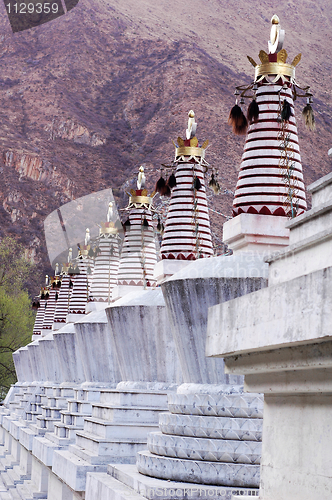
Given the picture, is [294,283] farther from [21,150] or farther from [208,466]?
[21,150]

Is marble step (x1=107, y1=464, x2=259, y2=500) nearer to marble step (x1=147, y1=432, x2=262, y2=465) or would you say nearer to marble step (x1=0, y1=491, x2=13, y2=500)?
marble step (x1=147, y1=432, x2=262, y2=465)

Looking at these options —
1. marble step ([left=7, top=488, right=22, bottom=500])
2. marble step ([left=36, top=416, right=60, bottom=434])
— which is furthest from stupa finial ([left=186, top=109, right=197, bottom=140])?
marble step ([left=7, top=488, right=22, bottom=500])

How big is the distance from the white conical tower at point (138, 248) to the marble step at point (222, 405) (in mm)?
6177

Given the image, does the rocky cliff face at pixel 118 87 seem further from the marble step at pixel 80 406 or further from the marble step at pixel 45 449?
A: the marble step at pixel 80 406

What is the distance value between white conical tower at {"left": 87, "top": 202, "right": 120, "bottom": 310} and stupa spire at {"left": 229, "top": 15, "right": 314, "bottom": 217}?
814cm

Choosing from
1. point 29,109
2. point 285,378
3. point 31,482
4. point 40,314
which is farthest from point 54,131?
point 285,378

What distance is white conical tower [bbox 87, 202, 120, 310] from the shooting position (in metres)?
15.4

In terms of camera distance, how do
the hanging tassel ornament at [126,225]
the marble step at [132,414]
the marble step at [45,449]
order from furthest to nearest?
the hanging tassel ornament at [126,225]
the marble step at [45,449]
the marble step at [132,414]

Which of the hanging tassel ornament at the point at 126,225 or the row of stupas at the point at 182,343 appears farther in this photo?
the hanging tassel ornament at the point at 126,225

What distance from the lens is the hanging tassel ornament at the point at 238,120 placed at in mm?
7316

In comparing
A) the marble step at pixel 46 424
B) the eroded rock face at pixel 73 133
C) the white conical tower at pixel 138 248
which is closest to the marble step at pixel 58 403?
the marble step at pixel 46 424

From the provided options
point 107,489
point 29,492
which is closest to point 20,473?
point 29,492

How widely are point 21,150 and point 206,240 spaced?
218ft

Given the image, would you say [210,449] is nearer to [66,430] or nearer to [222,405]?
[222,405]
